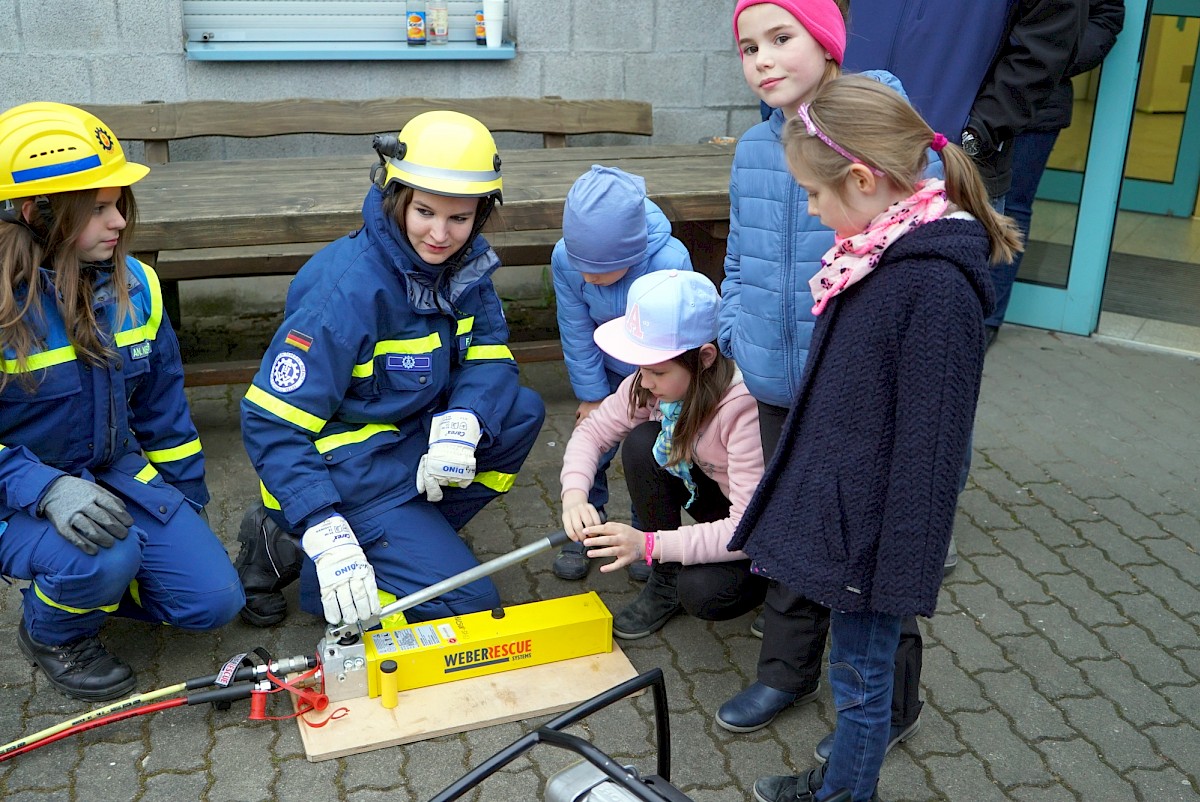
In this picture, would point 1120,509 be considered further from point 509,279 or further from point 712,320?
point 509,279

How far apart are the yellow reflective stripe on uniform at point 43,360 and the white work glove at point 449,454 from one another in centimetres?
87

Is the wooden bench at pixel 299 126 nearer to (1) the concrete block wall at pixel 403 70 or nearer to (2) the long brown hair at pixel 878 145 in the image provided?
(1) the concrete block wall at pixel 403 70

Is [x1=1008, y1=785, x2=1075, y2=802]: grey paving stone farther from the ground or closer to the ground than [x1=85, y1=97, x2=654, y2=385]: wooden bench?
closer to the ground

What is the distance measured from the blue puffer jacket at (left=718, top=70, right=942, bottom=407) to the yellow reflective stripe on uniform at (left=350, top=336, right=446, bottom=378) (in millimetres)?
823

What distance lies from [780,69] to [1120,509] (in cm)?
221

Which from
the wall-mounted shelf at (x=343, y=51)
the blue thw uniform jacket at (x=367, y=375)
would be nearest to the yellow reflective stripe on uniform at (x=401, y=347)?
the blue thw uniform jacket at (x=367, y=375)

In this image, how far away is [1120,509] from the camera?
3838 mm

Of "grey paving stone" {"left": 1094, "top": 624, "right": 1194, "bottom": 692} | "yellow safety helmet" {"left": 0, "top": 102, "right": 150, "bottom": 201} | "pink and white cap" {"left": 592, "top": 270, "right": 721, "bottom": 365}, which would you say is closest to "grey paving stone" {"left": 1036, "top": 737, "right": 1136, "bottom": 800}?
"grey paving stone" {"left": 1094, "top": 624, "right": 1194, "bottom": 692}

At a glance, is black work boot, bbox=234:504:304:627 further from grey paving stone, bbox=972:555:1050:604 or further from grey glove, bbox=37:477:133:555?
grey paving stone, bbox=972:555:1050:604

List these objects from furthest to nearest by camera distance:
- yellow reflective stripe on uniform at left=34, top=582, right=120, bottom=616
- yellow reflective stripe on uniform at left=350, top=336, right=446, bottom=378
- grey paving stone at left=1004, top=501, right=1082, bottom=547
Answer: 1. grey paving stone at left=1004, top=501, right=1082, bottom=547
2. yellow reflective stripe on uniform at left=350, top=336, right=446, bottom=378
3. yellow reflective stripe on uniform at left=34, top=582, right=120, bottom=616

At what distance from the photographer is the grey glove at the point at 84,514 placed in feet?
8.30

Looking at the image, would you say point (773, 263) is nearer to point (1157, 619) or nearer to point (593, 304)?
point (593, 304)

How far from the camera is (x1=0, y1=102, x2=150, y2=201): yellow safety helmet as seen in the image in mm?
2504

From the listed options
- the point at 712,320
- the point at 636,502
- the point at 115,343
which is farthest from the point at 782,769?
the point at 115,343
